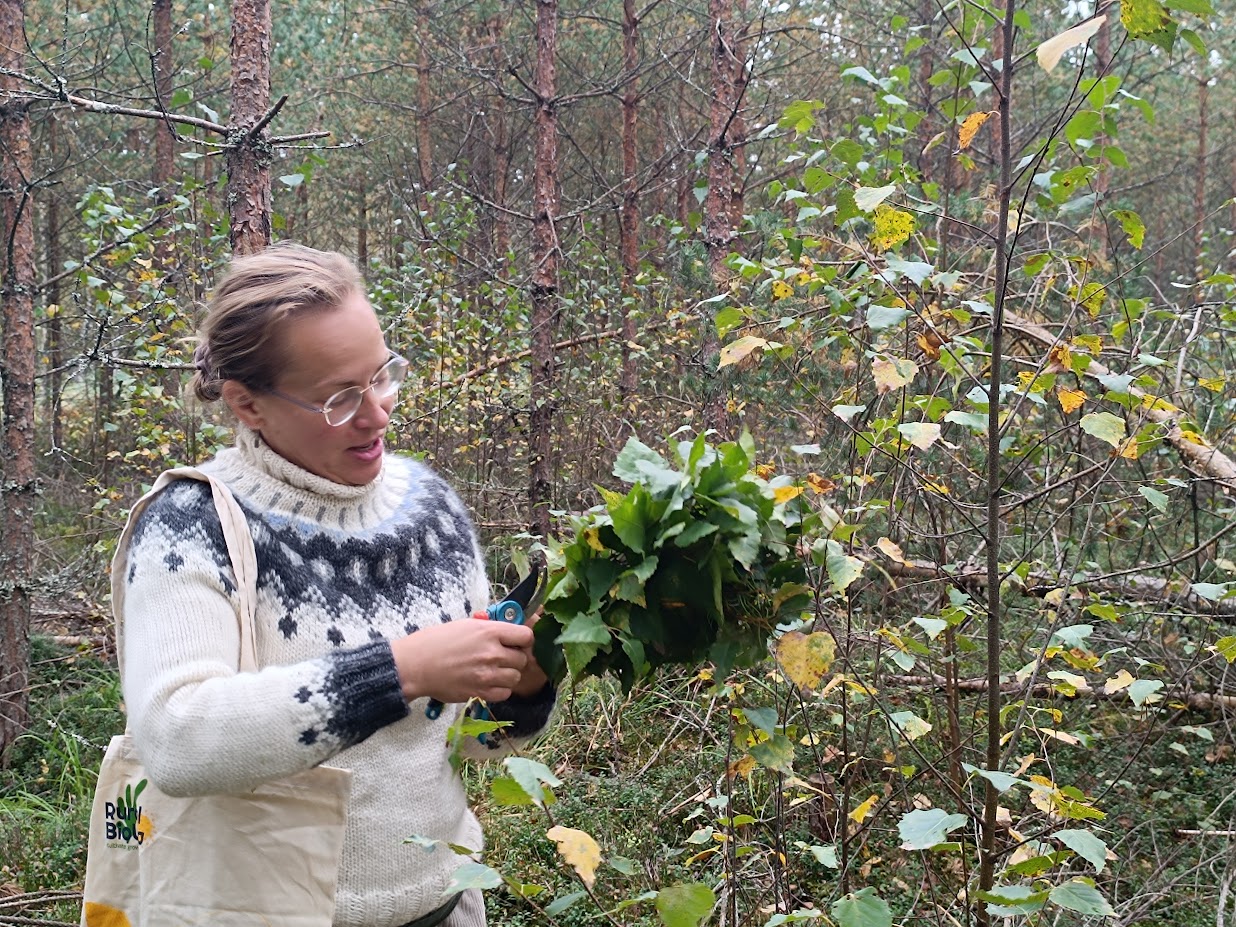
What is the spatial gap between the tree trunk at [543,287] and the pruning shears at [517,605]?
4.57 metres

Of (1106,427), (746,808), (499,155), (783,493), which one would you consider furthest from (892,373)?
(499,155)

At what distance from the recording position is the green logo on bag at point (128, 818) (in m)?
1.40

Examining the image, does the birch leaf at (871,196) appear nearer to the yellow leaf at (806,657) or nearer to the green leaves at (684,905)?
the yellow leaf at (806,657)

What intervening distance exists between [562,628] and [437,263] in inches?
228

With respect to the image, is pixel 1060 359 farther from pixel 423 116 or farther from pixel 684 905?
pixel 423 116

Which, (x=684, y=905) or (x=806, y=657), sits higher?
(x=806, y=657)

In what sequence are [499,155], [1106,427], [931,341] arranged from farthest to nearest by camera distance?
[499,155]
[931,341]
[1106,427]

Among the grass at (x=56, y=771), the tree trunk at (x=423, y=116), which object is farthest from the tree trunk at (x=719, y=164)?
the tree trunk at (x=423, y=116)

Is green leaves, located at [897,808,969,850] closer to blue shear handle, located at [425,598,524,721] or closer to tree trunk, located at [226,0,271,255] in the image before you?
blue shear handle, located at [425,598,524,721]

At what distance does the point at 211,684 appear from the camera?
1271 millimetres

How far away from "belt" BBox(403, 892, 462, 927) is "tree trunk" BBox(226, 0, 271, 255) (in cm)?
237

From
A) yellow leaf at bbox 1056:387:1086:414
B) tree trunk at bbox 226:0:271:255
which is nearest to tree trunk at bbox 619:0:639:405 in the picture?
tree trunk at bbox 226:0:271:255

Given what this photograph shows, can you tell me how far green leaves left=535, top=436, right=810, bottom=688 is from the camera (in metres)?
1.40

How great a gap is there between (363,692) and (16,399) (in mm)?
4792
